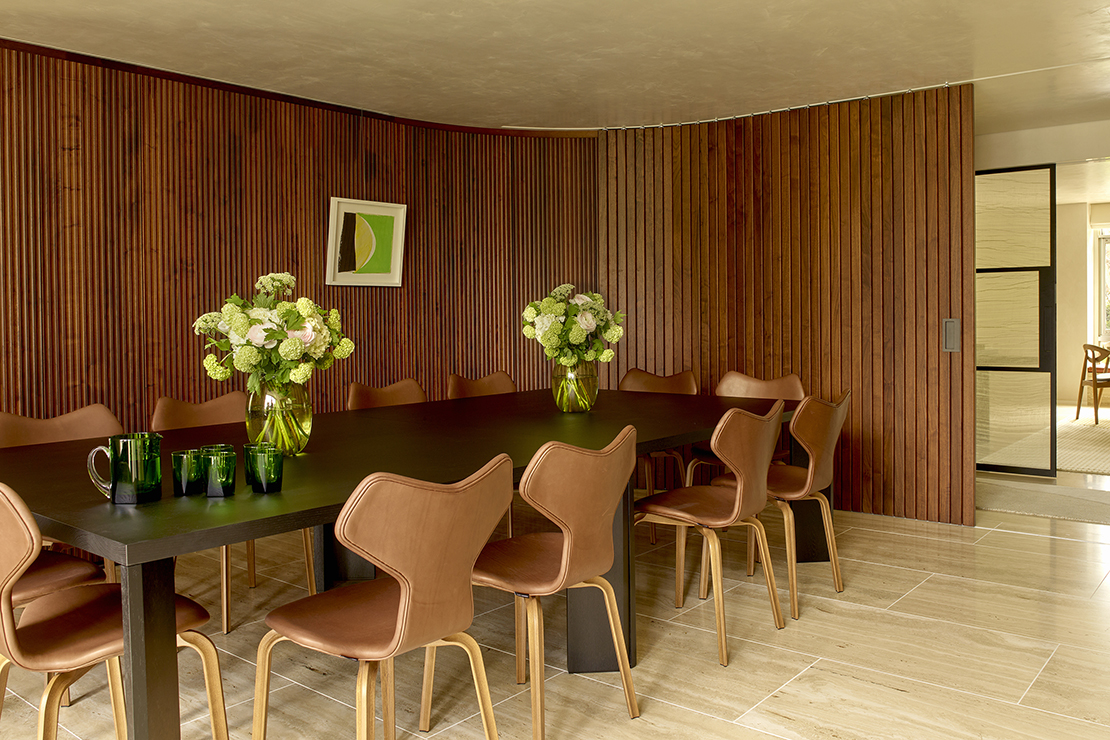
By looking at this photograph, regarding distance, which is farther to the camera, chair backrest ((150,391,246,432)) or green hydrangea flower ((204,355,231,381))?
chair backrest ((150,391,246,432))

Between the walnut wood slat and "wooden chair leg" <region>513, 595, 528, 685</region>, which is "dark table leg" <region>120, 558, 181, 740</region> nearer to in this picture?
"wooden chair leg" <region>513, 595, 528, 685</region>

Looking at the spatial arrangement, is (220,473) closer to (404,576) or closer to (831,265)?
(404,576)

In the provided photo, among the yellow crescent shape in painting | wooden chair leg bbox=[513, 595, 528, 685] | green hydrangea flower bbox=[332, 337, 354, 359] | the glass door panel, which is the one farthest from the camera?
the glass door panel

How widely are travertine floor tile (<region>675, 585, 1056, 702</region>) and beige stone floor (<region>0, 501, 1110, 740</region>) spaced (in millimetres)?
10

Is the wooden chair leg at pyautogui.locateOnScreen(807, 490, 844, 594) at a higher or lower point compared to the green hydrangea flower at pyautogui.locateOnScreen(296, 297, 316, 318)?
lower

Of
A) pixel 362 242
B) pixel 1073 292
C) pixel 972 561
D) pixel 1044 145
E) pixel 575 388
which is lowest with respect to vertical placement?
pixel 972 561

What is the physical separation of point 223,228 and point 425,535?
4.07 meters

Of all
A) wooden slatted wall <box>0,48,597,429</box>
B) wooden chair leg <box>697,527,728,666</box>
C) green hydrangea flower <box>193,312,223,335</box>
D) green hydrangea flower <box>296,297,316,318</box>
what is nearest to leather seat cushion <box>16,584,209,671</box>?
green hydrangea flower <box>193,312,223,335</box>

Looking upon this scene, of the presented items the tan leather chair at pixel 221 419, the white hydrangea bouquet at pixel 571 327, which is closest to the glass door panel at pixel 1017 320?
the white hydrangea bouquet at pixel 571 327

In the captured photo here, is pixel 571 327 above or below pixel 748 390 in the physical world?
above

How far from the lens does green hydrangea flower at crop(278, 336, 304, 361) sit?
2721mm

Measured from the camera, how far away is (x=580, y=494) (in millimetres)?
2596

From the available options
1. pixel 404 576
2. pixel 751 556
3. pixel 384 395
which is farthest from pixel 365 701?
pixel 384 395

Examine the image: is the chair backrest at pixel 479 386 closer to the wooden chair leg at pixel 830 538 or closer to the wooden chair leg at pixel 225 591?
the wooden chair leg at pixel 225 591
